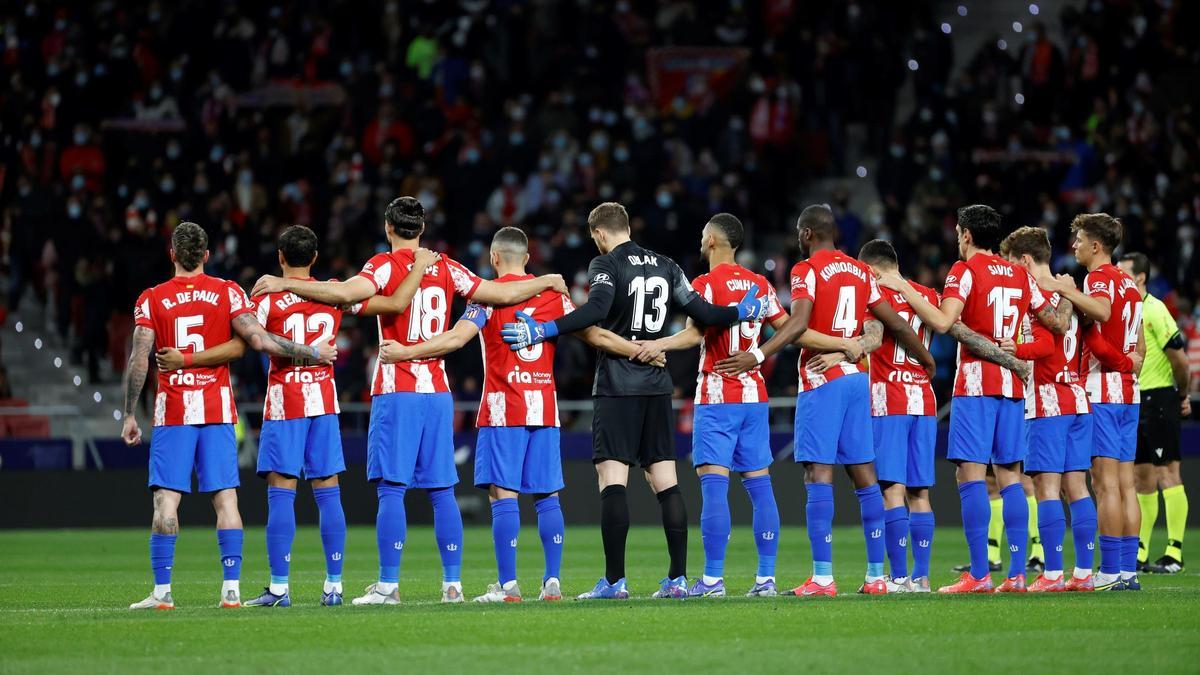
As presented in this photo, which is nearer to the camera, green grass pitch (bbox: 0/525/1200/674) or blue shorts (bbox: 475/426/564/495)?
green grass pitch (bbox: 0/525/1200/674)

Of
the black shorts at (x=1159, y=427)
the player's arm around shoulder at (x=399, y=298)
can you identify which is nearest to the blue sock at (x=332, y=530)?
the player's arm around shoulder at (x=399, y=298)

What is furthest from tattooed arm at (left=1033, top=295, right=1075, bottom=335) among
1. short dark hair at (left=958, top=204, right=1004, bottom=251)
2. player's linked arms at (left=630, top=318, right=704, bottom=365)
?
player's linked arms at (left=630, top=318, right=704, bottom=365)

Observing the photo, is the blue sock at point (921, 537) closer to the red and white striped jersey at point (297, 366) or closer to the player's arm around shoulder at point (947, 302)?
the player's arm around shoulder at point (947, 302)

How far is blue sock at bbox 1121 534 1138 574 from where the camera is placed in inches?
498

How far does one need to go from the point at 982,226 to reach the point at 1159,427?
4.07 meters

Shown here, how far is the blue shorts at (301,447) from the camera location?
36.9ft

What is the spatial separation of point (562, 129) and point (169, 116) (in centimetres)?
744

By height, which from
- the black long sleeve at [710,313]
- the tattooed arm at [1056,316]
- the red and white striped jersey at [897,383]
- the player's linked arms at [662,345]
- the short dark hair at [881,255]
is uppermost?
the short dark hair at [881,255]

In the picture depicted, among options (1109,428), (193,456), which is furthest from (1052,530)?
(193,456)

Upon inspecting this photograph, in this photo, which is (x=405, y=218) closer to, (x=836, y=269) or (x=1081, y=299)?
(x=836, y=269)

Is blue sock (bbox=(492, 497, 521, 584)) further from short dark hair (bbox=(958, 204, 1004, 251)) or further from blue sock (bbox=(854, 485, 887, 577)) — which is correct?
short dark hair (bbox=(958, 204, 1004, 251))

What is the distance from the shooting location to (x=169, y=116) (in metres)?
31.0

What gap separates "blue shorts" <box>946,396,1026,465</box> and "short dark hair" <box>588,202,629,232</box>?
2.73 m

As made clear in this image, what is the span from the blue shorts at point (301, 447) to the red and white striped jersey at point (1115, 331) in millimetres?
5610
